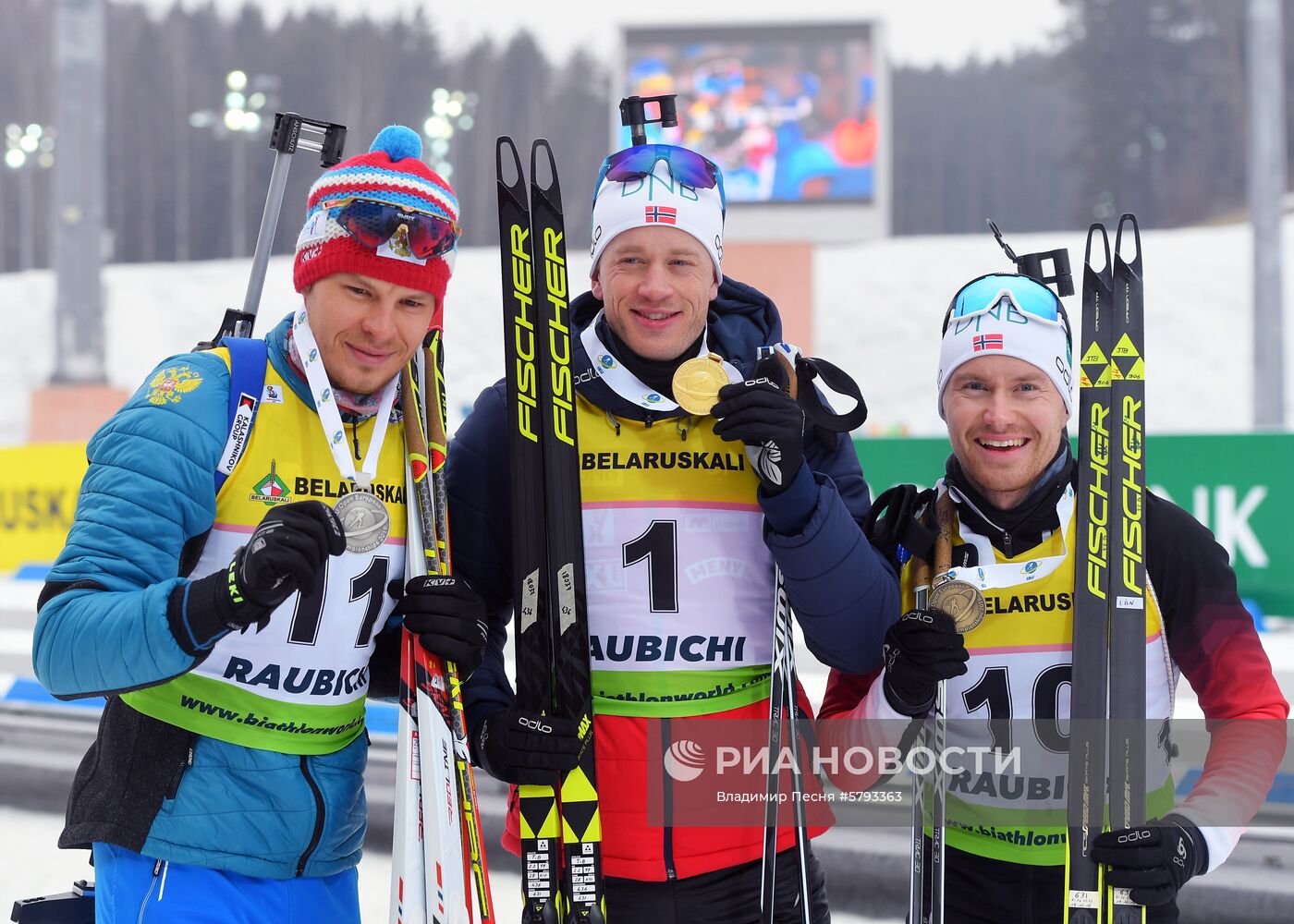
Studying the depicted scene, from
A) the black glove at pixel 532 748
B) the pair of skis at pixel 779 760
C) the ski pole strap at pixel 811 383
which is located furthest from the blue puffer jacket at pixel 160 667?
the ski pole strap at pixel 811 383

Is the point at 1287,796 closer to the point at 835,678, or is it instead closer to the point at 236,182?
the point at 835,678

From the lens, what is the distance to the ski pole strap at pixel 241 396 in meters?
2.07

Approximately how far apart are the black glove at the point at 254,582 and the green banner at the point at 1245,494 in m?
6.28

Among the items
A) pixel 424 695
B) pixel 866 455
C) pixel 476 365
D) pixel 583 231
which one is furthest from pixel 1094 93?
pixel 424 695

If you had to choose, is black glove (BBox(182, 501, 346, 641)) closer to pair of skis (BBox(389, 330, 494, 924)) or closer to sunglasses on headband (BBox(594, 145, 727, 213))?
pair of skis (BBox(389, 330, 494, 924))

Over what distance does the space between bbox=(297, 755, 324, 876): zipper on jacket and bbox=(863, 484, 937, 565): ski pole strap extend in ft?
3.72

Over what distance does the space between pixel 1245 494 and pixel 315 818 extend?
6.36m

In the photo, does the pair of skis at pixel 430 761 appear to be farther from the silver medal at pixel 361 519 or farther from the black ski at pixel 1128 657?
the black ski at pixel 1128 657

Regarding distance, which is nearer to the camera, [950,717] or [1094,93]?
[950,717]

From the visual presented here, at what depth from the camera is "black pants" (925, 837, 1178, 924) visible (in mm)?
2305

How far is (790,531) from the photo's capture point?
2.21 meters

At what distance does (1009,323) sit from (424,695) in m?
1.30

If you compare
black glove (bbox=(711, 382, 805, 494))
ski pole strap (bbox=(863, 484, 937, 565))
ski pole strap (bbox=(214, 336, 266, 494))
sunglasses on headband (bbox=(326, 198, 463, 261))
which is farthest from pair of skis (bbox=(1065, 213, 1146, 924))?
ski pole strap (bbox=(214, 336, 266, 494))

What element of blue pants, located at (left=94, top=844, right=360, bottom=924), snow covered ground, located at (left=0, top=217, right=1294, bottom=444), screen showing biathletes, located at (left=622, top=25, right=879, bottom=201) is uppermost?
screen showing biathletes, located at (left=622, top=25, right=879, bottom=201)
